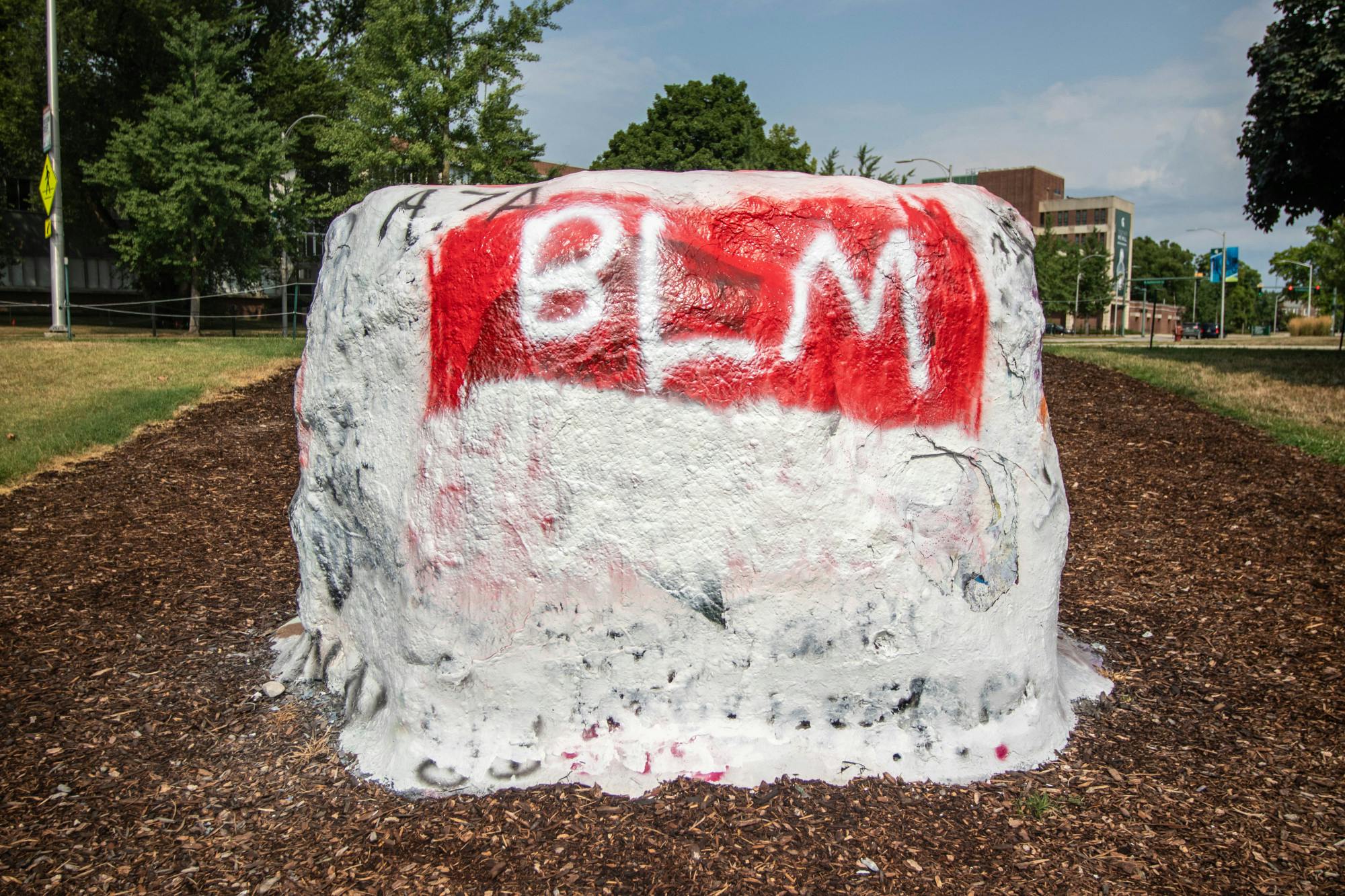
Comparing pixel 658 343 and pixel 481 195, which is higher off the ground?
pixel 481 195

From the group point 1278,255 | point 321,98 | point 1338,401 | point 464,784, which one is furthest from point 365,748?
point 1278,255

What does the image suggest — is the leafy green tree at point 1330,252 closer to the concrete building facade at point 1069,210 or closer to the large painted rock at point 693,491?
the large painted rock at point 693,491

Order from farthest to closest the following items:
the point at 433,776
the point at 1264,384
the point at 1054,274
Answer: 1. the point at 1054,274
2. the point at 1264,384
3. the point at 433,776

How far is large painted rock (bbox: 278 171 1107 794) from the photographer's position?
3289 mm

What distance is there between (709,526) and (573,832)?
3.68 ft

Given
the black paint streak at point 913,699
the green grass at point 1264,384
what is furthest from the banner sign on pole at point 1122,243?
the black paint streak at point 913,699

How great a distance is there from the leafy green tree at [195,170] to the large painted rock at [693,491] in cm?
1927

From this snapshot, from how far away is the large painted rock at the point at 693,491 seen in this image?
3.29m

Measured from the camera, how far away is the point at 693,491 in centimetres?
330

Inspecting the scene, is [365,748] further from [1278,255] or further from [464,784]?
[1278,255]

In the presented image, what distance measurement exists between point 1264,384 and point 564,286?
12.6 m

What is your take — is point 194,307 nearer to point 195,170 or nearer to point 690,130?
point 195,170

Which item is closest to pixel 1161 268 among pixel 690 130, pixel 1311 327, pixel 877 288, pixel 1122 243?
pixel 1122 243

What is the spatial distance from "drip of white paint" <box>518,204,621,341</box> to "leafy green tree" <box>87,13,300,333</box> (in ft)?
63.6
